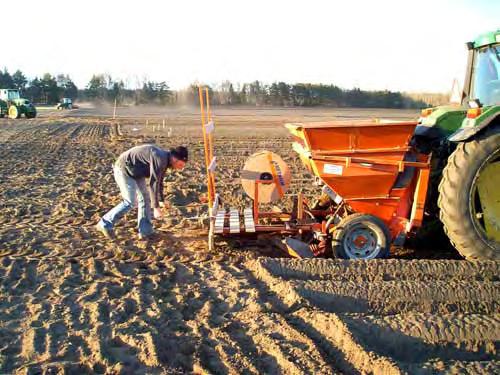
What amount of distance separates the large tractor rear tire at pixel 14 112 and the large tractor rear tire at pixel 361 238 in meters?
33.8

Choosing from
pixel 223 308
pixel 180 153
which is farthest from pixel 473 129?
pixel 180 153

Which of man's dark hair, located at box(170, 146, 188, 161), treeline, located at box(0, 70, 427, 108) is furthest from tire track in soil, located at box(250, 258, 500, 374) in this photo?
treeline, located at box(0, 70, 427, 108)

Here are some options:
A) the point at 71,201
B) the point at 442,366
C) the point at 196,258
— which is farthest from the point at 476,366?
the point at 71,201

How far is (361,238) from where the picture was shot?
5426mm

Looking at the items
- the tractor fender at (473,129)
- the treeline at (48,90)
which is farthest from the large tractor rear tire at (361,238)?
the treeline at (48,90)

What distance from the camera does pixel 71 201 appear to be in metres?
8.19

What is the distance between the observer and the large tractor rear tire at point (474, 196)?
4.84m

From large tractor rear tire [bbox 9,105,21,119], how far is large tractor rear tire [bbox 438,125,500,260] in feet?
114

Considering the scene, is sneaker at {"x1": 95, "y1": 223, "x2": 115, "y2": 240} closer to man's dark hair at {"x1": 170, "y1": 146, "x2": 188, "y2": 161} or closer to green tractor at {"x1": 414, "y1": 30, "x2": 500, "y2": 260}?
man's dark hair at {"x1": 170, "y1": 146, "x2": 188, "y2": 161}

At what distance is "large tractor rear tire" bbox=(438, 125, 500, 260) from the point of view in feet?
15.9

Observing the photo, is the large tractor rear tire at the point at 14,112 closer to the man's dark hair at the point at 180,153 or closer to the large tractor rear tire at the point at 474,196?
the man's dark hair at the point at 180,153

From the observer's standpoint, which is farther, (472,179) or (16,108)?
(16,108)

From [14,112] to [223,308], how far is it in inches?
1360

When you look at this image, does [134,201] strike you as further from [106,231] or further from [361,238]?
[361,238]
